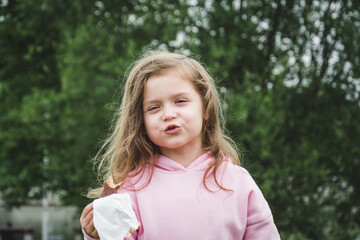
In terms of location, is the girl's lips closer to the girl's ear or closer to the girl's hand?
the girl's ear

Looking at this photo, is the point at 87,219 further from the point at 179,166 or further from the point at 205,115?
the point at 205,115

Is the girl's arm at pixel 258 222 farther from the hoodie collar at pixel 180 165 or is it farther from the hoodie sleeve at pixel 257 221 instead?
the hoodie collar at pixel 180 165

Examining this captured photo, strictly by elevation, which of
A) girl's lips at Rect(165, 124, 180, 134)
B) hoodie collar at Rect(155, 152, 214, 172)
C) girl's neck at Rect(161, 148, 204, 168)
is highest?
girl's lips at Rect(165, 124, 180, 134)

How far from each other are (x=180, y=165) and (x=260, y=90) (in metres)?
4.57

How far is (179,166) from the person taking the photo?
2.19 meters

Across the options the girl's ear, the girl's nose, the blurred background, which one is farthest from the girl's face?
the blurred background

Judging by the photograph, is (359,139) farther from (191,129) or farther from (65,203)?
(65,203)

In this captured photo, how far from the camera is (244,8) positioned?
7.34 metres

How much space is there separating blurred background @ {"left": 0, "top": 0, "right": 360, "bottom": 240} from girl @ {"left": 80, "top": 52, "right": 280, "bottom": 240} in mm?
3365

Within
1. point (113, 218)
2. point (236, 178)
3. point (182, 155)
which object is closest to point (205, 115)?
point (182, 155)

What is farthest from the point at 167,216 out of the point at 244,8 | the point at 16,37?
the point at 16,37

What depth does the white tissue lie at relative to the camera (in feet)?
6.39

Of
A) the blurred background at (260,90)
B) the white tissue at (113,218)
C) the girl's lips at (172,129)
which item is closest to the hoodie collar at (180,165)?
the girl's lips at (172,129)

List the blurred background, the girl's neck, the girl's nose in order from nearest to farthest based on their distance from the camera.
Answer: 1. the girl's nose
2. the girl's neck
3. the blurred background
